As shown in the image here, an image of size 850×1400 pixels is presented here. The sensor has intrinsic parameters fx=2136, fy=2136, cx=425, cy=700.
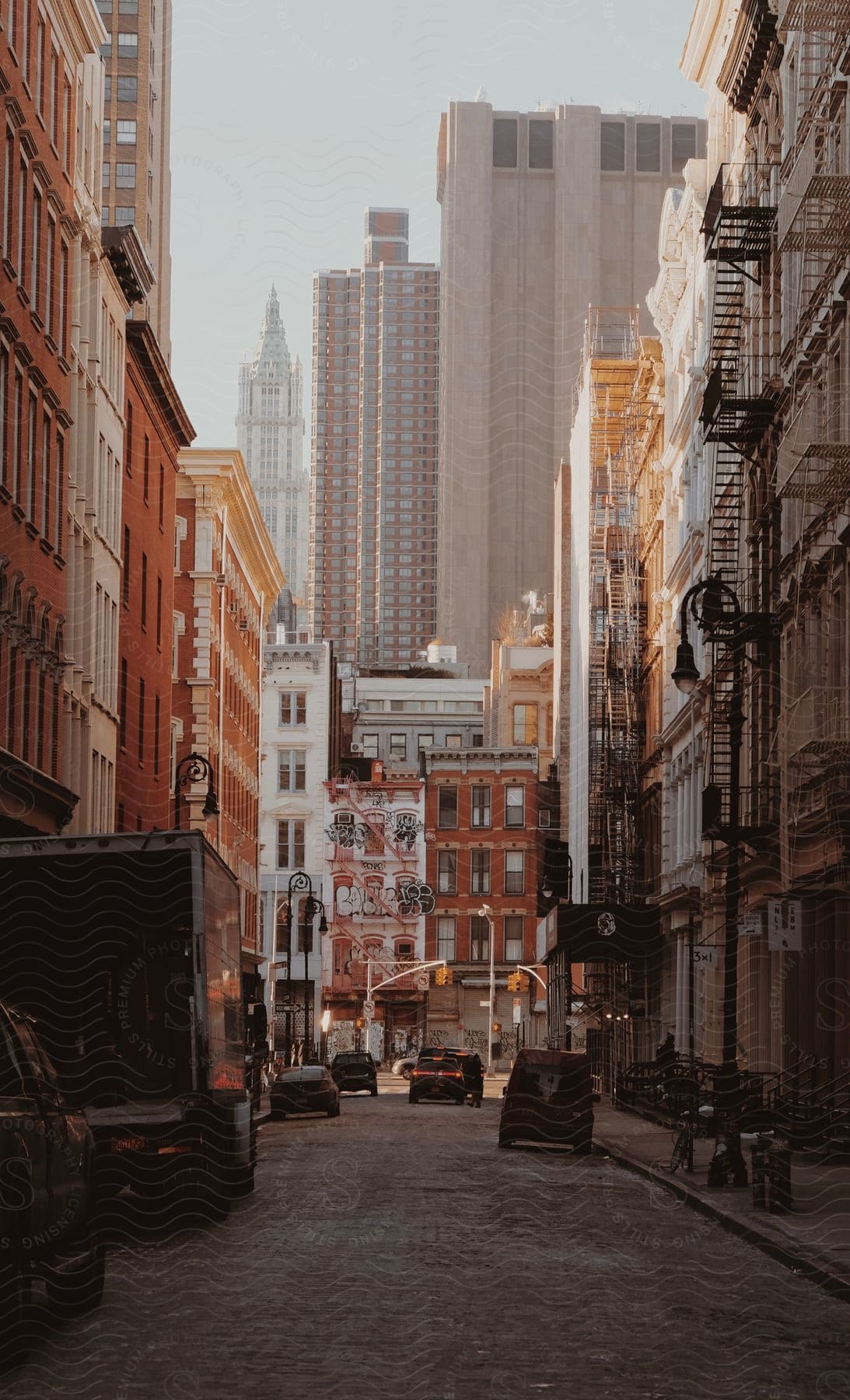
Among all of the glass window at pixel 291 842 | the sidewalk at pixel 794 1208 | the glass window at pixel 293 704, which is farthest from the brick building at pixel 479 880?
the sidewalk at pixel 794 1208

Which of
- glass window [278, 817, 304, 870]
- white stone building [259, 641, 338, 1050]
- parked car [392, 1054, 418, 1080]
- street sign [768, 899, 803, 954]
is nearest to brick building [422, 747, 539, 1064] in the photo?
white stone building [259, 641, 338, 1050]

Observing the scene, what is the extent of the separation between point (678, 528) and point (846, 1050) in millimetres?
26908

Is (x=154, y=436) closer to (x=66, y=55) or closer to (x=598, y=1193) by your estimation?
(x=66, y=55)

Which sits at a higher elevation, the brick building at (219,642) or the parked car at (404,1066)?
the brick building at (219,642)

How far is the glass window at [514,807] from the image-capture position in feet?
364

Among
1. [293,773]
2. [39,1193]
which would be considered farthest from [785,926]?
[293,773]

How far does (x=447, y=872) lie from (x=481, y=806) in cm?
390

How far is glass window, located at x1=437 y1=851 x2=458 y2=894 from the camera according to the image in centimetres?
11019

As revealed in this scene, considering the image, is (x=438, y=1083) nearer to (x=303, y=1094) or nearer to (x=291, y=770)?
(x=303, y=1094)

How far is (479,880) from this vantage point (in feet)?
361

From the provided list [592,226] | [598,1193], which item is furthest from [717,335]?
[592,226]

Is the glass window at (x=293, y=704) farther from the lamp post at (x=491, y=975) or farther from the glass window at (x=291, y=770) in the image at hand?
the lamp post at (x=491, y=975)

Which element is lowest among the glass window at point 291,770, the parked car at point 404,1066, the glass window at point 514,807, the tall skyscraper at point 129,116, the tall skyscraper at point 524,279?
the parked car at point 404,1066

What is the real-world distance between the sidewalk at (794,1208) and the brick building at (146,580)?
21.5m
